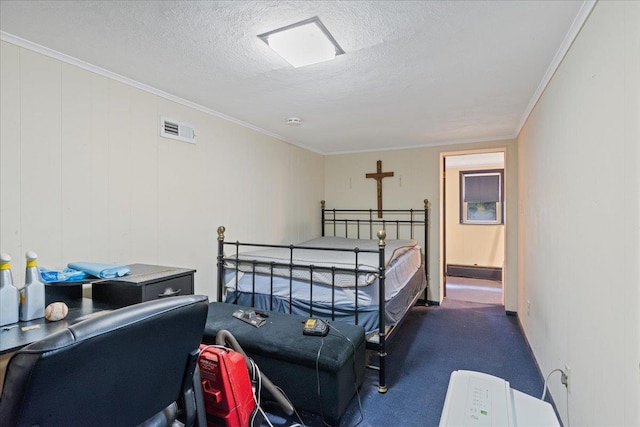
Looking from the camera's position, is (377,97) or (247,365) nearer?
(247,365)

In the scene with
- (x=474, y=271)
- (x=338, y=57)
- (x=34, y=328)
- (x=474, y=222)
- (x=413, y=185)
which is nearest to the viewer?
(x=34, y=328)

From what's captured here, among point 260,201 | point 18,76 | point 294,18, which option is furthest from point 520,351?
point 18,76

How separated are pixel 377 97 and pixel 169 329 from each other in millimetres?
2227

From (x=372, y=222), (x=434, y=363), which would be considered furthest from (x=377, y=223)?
(x=434, y=363)

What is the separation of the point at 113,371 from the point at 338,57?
5.92ft

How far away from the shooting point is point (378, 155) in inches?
183

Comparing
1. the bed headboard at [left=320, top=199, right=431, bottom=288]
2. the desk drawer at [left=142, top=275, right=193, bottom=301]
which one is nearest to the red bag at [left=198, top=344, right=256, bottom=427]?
the desk drawer at [left=142, top=275, right=193, bottom=301]

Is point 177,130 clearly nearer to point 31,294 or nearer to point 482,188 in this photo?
point 31,294

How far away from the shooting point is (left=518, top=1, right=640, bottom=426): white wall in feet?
3.39

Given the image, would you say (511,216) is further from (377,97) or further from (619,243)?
(619,243)

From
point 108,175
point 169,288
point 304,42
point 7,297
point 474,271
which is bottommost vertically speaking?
point 474,271

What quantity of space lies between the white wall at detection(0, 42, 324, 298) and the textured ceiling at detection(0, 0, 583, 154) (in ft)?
0.61

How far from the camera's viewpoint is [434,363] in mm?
2623

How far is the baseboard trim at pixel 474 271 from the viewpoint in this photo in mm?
5875
